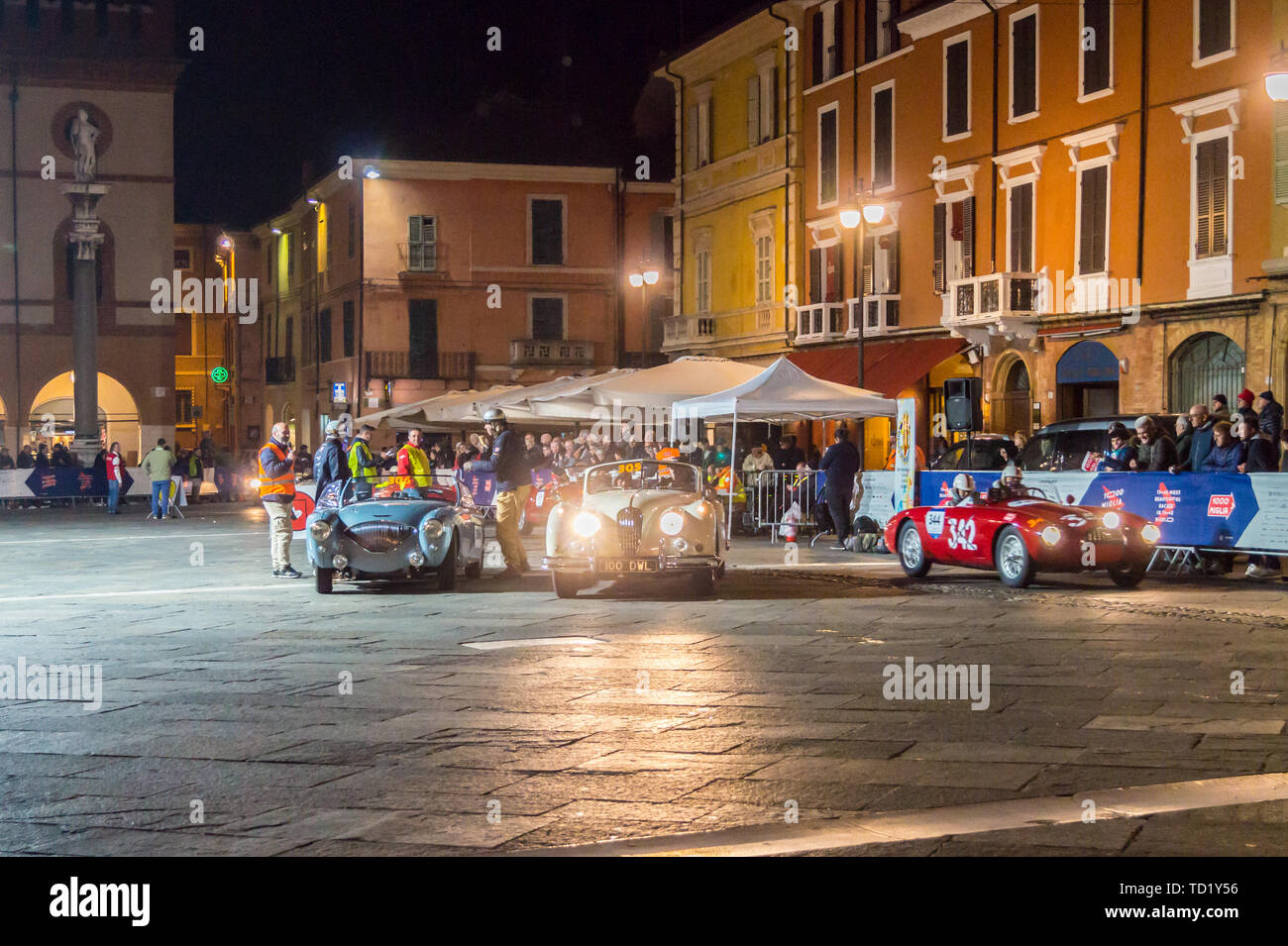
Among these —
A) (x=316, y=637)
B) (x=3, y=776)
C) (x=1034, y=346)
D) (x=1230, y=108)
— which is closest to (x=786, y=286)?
(x=1034, y=346)

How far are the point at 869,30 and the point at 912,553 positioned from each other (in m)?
21.9

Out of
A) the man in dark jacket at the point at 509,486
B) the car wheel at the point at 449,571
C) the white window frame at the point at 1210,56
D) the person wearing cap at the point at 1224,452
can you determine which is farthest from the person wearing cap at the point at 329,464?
the white window frame at the point at 1210,56

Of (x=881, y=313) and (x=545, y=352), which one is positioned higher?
(x=545, y=352)

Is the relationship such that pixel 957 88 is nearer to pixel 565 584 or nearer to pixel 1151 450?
pixel 1151 450

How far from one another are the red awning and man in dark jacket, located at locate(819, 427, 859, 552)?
10.2 m

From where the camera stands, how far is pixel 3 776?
673cm

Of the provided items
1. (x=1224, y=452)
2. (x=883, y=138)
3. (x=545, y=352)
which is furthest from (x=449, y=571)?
(x=545, y=352)

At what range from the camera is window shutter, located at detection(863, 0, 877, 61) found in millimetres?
35406

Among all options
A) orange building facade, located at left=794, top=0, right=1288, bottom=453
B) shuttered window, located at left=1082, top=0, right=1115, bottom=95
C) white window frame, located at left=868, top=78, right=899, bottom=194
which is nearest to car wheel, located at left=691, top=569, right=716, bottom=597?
orange building facade, located at left=794, top=0, right=1288, bottom=453

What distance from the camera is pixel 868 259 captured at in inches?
1406

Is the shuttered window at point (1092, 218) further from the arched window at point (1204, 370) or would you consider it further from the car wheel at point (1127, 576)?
the car wheel at point (1127, 576)

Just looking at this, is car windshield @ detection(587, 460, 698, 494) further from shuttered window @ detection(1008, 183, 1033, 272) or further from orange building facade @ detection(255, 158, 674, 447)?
orange building facade @ detection(255, 158, 674, 447)
